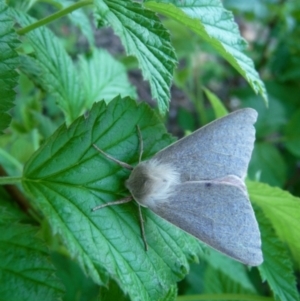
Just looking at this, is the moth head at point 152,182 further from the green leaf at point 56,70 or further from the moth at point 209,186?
the green leaf at point 56,70

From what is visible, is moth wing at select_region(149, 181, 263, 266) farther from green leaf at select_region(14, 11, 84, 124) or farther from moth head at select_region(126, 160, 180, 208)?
green leaf at select_region(14, 11, 84, 124)

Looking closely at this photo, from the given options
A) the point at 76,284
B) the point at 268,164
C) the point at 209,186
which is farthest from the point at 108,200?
the point at 268,164

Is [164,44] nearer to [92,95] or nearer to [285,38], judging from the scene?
[92,95]

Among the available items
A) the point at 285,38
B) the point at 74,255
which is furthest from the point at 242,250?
the point at 285,38

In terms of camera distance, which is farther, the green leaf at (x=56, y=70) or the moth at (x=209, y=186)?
the green leaf at (x=56, y=70)

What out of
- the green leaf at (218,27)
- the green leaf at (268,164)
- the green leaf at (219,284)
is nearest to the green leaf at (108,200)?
the green leaf at (218,27)

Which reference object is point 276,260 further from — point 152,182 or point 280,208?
point 152,182
